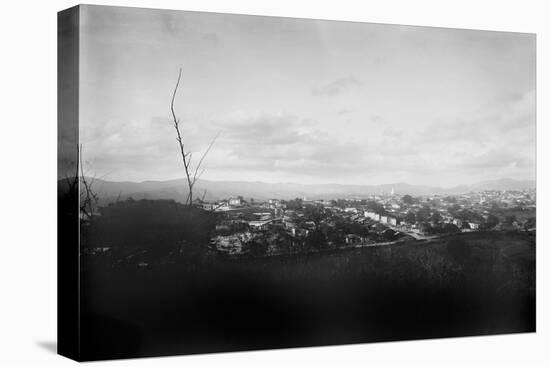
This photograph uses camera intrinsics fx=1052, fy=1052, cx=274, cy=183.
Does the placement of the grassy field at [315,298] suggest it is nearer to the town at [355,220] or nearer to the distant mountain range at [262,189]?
the town at [355,220]

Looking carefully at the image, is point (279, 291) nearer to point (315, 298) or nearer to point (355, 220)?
point (315, 298)

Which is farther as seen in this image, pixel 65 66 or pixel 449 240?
pixel 449 240

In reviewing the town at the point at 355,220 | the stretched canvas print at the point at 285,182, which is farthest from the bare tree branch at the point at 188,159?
the town at the point at 355,220

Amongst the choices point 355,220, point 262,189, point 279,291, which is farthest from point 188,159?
point 355,220

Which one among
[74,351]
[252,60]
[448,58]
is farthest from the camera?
[448,58]

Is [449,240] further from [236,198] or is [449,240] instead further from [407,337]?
[236,198]

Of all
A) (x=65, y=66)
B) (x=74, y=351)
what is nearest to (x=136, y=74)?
(x=65, y=66)

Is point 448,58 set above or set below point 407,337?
above
